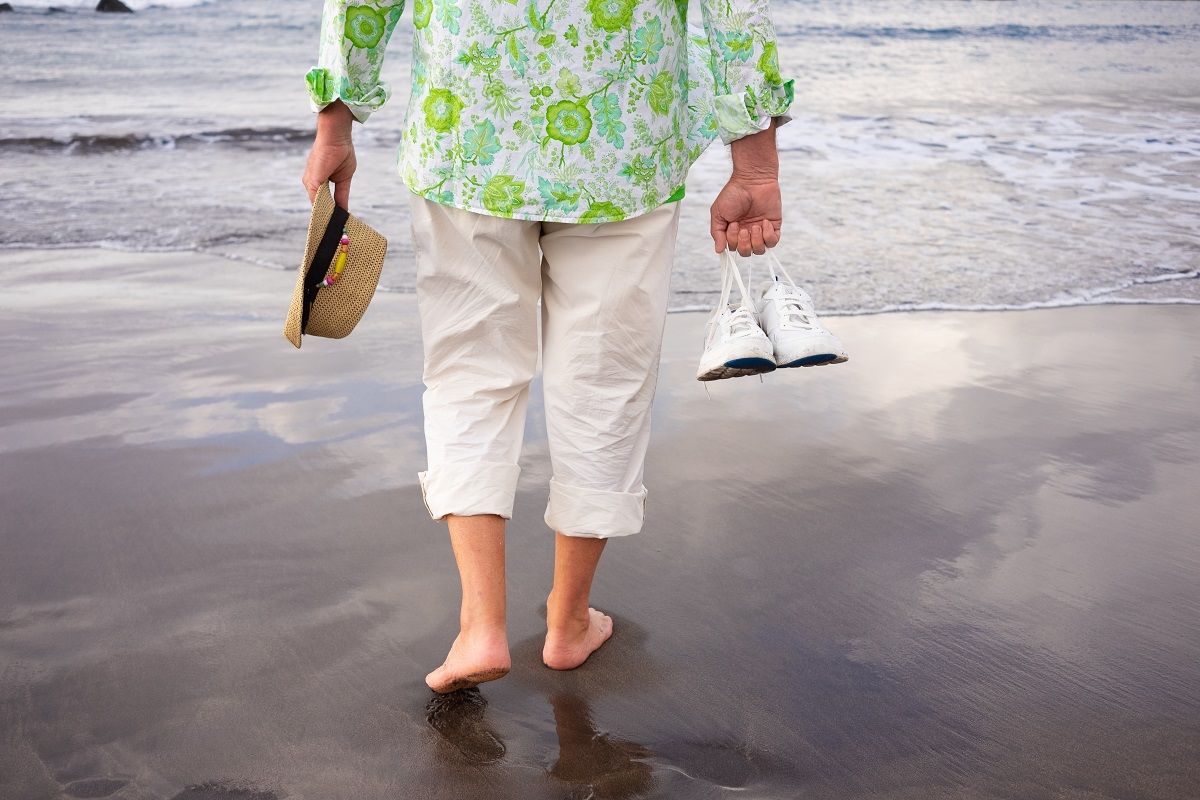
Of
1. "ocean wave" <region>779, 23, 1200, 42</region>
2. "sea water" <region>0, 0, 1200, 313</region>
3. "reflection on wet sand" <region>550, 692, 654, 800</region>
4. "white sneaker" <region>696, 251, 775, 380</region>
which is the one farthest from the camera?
"ocean wave" <region>779, 23, 1200, 42</region>

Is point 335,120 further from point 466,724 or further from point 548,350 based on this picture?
point 466,724

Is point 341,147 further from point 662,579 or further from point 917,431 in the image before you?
point 917,431

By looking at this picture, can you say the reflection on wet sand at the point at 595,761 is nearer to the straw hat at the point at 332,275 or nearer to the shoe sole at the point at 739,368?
the shoe sole at the point at 739,368

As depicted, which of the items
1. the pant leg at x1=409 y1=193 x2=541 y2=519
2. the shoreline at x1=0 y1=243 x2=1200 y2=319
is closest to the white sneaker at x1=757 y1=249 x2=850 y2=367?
the pant leg at x1=409 y1=193 x2=541 y2=519

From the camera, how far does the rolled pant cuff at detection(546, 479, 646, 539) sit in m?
2.11

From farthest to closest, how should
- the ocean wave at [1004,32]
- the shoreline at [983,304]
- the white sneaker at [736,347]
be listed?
1. the ocean wave at [1004,32]
2. the shoreline at [983,304]
3. the white sneaker at [736,347]

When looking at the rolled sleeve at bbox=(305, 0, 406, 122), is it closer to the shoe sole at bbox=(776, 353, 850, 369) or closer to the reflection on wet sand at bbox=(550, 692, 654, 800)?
the shoe sole at bbox=(776, 353, 850, 369)

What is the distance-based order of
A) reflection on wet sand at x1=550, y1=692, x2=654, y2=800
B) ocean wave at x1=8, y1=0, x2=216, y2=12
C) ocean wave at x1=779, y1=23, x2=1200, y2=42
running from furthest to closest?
ocean wave at x1=8, y1=0, x2=216, y2=12
ocean wave at x1=779, y1=23, x2=1200, y2=42
reflection on wet sand at x1=550, y1=692, x2=654, y2=800

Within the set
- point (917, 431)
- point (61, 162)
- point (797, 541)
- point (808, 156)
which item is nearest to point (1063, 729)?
point (797, 541)

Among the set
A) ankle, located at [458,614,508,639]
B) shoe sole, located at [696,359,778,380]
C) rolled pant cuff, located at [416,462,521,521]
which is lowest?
ankle, located at [458,614,508,639]

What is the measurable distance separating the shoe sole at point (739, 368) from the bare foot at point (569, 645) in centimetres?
56

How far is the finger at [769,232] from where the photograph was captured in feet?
6.68

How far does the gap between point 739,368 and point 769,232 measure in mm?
263

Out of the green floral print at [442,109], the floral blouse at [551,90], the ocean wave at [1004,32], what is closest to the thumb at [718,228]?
the floral blouse at [551,90]
